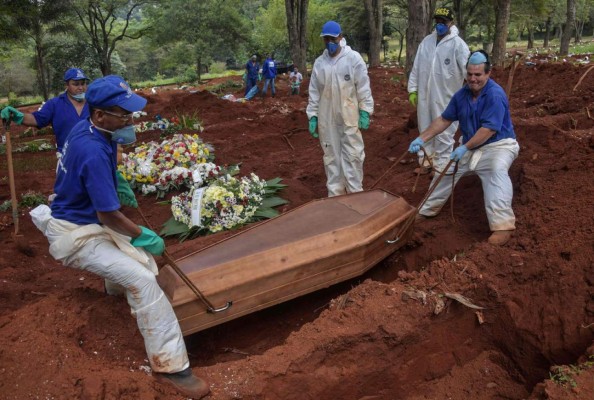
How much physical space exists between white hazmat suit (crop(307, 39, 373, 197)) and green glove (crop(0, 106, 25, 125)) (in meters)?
3.07

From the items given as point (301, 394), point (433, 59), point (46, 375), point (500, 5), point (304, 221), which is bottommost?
point (301, 394)

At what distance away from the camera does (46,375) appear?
2.77m

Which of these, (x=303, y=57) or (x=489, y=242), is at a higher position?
(x=303, y=57)

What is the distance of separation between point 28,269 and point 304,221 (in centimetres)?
315

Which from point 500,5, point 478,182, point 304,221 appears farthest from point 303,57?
point 304,221

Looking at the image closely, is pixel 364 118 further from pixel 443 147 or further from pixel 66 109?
pixel 66 109

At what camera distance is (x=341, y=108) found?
556 cm

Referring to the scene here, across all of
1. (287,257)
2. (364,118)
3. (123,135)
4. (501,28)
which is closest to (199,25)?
(501,28)

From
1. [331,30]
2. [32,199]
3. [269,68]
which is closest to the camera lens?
[331,30]

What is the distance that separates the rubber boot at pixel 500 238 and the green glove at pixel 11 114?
4523 millimetres

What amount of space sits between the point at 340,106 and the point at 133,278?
3.52m

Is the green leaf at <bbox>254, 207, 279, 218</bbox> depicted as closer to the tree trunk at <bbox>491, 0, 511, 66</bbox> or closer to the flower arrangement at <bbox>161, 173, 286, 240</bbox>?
the flower arrangement at <bbox>161, 173, 286, 240</bbox>

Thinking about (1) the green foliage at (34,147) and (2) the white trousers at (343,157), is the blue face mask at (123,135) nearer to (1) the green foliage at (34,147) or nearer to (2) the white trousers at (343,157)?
(2) the white trousers at (343,157)

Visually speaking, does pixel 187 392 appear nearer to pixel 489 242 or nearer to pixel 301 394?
pixel 301 394
